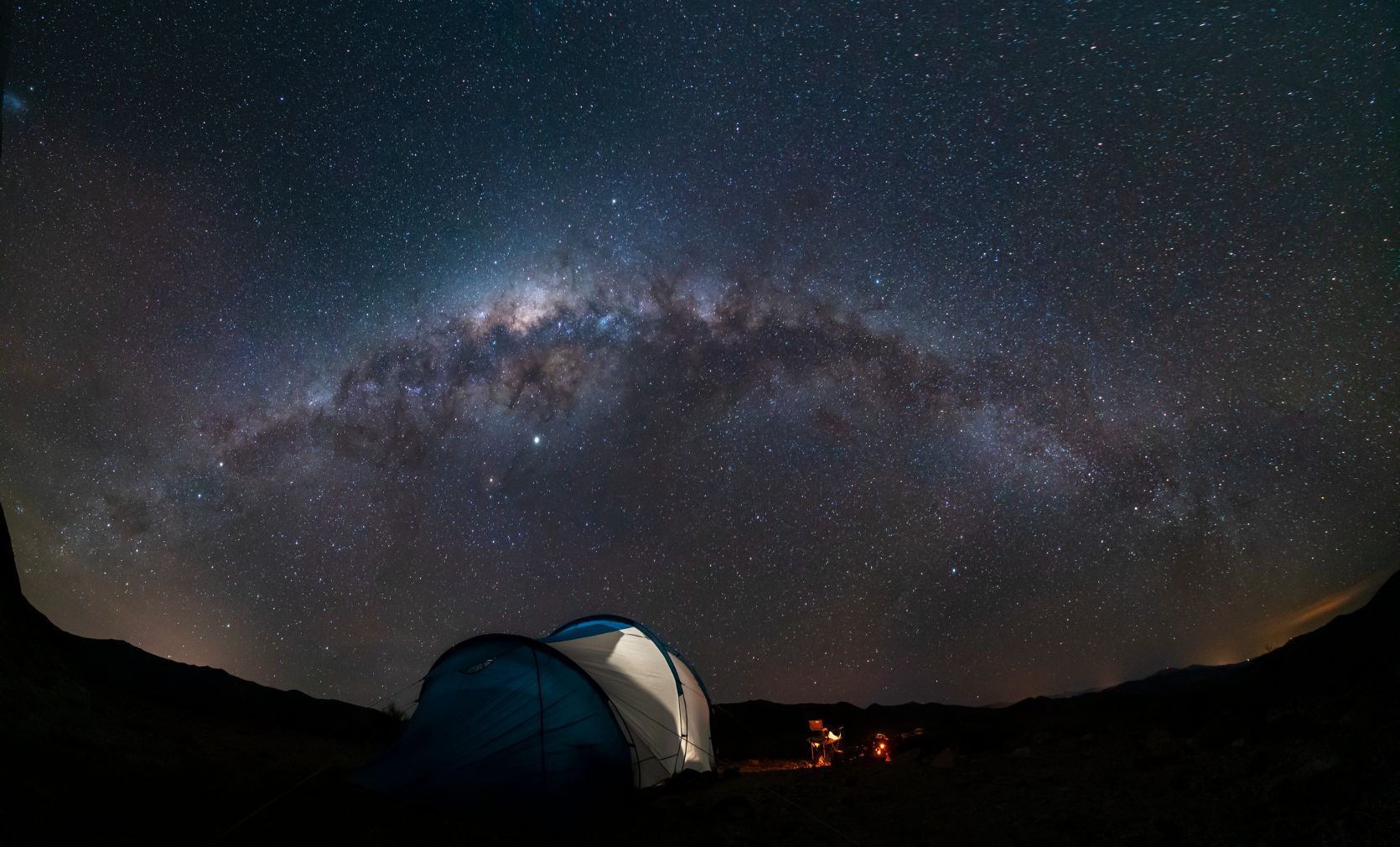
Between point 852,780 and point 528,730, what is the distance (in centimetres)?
491

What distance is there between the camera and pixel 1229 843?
15.3ft

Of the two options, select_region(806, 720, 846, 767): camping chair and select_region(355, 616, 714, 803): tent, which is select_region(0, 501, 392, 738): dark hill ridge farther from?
select_region(806, 720, 846, 767): camping chair

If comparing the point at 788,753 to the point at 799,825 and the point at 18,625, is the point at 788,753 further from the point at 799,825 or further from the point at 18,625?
the point at 18,625

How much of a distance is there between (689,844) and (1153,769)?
5320 mm

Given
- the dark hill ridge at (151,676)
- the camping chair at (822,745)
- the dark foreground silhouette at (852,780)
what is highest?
the dark hill ridge at (151,676)

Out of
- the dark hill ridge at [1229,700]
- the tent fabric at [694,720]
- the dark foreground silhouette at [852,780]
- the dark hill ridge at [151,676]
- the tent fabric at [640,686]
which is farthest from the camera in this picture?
the tent fabric at [694,720]

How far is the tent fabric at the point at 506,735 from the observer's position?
A: 704cm

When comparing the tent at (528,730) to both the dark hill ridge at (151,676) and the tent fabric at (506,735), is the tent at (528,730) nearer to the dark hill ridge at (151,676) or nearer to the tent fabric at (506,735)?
the tent fabric at (506,735)

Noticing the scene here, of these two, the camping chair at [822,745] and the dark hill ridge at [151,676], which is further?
the camping chair at [822,745]

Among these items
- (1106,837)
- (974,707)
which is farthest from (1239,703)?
(974,707)

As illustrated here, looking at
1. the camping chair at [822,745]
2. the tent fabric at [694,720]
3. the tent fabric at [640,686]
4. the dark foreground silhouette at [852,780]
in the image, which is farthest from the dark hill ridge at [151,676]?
the camping chair at [822,745]

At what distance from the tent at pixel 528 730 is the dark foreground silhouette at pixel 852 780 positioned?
0.31 metres

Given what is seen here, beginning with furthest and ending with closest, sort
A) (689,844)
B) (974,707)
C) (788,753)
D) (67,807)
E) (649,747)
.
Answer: (974,707) < (788,753) < (649,747) < (689,844) < (67,807)

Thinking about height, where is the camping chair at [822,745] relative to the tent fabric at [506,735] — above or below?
below
